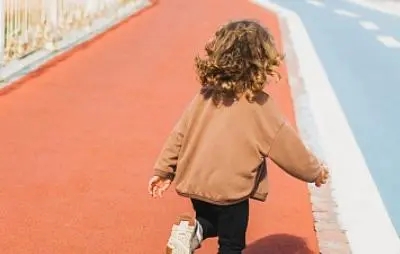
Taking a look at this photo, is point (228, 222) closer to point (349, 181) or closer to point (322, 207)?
point (322, 207)

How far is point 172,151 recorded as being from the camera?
434 centimetres

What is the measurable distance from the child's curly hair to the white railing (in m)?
6.54

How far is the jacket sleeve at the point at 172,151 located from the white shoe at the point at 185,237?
0.83 ft

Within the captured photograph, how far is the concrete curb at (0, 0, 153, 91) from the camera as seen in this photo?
1041 cm

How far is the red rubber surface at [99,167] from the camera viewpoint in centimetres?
551

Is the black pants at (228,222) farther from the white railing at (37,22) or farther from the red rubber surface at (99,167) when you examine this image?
the white railing at (37,22)

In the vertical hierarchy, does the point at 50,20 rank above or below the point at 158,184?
below

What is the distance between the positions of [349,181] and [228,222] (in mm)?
3087

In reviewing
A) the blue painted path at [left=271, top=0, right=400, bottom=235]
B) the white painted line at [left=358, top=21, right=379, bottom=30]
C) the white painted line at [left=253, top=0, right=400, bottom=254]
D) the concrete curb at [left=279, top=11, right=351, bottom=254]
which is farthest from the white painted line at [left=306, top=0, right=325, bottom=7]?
the concrete curb at [left=279, top=11, right=351, bottom=254]

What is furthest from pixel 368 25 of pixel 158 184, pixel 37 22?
pixel 158 184

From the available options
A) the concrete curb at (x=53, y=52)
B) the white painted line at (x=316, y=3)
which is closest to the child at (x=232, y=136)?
the concrete curb at (x=53, y=52)

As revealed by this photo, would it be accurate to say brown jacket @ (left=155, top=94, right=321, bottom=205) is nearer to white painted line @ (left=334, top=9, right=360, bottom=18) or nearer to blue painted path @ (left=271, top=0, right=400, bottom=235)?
blue painted path @ (left=271, top=0, right=400, bottom=235)

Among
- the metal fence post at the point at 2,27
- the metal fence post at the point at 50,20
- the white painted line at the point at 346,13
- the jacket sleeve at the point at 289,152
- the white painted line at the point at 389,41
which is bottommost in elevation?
the white painted line at the point at 346,13

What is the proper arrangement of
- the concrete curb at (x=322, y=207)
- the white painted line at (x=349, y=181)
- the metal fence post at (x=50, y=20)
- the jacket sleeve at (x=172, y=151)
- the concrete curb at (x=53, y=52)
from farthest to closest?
the metal fence post at (x=50, y=20)
the concrete curb at (x=53, y=52)
the white painted line at (x=349, y=181)
the concrete curb at (x=322, y=207)
the jacket sleeve at (x=172, y=151)
